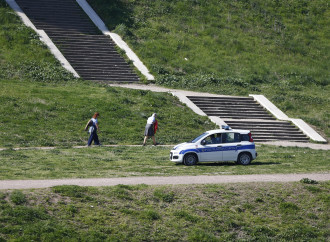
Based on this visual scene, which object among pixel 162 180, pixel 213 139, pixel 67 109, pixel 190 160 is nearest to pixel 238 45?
pixel 67 109

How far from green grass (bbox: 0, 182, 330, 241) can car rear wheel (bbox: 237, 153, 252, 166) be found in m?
4.39

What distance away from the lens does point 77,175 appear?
19.7 metres

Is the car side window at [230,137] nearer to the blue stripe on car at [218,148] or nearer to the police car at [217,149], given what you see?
the police car at [217,149]

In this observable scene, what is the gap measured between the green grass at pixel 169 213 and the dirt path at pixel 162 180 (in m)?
0.72

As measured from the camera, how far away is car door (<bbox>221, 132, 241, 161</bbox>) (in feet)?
76.9

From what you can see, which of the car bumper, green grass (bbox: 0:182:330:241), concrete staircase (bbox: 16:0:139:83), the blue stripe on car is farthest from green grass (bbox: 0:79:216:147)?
green grass (bbox: 0:182:330:241)

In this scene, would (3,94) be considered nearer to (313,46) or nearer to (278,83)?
(278,83)

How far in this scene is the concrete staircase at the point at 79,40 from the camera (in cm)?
4056

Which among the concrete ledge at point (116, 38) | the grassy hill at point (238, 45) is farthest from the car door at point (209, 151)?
the concrete ledge at point (116, 38)

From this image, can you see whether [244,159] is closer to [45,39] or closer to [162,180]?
[162,180]

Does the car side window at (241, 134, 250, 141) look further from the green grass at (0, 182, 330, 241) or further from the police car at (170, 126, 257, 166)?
the green grass at (0, 182, 330, 241)

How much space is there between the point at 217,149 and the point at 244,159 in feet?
3.66

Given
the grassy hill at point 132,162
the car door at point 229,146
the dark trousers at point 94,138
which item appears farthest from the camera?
the dark trousers at point 94,138

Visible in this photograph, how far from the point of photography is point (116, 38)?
4559 centimetres
